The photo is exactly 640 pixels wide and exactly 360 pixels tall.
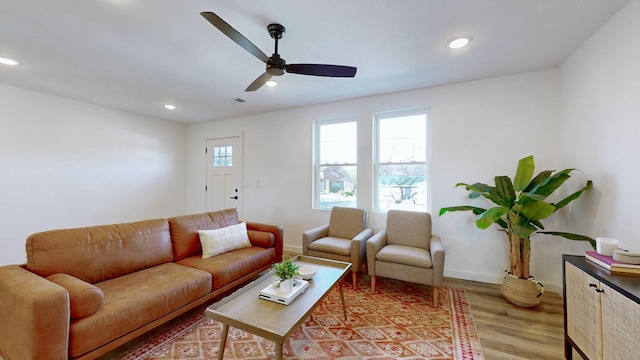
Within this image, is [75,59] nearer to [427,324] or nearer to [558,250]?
[427,324]

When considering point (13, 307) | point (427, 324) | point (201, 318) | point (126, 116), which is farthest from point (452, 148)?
point (126, 116)

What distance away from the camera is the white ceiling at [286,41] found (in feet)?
5.85

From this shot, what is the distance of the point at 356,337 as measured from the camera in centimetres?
197

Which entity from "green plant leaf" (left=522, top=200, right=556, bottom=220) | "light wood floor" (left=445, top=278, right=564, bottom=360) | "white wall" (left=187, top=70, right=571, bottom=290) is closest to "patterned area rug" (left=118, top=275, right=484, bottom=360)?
"light wood floor" (left=445, top=278, right=564, bottom=360)

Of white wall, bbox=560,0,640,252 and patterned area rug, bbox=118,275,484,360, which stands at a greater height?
white wall, bbox=560,0,640,252

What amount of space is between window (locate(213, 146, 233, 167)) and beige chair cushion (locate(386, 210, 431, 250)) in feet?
11.2

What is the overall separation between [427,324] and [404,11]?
2.63 m

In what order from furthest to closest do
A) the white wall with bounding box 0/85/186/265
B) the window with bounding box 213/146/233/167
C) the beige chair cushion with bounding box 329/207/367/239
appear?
the window with bounding box 213/146/233/167 < the beige chair cushion with bounding box 329/207/367/239 < the white wall with bounding box 0/85/186/265

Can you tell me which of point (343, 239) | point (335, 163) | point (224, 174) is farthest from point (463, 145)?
point (224, 174)

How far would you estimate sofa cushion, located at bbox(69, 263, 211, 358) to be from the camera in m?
1.43

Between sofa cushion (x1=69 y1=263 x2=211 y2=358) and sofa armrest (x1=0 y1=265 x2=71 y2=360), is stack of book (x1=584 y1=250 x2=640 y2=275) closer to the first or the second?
sofa cushion (x1=69 y1=263 x2=211 y2=358)

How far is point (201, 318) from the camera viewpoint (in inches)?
87.7

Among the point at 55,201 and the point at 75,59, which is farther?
the point at 55,201

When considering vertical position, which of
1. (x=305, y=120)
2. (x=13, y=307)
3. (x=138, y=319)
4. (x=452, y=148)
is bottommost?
(x=138, y=319)
